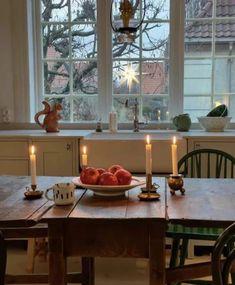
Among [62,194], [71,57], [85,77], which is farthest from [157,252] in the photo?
[71,57]

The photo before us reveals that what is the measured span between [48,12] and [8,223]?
263cm

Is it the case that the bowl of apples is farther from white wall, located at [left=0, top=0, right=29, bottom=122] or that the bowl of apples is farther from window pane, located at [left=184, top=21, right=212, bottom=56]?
window pane, located at [left=184, top=21, right=212, bottom=56]

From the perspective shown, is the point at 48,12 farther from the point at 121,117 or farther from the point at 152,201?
the point at 152,201

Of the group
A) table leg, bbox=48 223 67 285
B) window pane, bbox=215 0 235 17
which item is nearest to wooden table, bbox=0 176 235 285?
table leg, bbox=48 223 67 285

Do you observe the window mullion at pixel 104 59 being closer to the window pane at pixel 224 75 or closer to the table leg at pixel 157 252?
the window pane at pixel 224 75

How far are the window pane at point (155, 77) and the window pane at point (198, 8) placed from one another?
476 millimetres

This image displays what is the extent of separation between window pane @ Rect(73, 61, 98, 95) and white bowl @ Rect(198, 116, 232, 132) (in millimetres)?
1053

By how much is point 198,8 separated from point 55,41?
Answer: 1.30 m

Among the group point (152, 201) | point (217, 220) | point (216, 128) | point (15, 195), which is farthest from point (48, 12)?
point (217, 220)

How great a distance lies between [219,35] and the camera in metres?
3.46

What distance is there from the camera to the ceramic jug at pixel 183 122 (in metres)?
3.24

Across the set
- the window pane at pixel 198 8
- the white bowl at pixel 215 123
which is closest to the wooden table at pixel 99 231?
the white bowl at pixel 215 123

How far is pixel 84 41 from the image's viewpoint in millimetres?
3584

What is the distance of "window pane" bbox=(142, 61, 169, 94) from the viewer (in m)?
3.52
